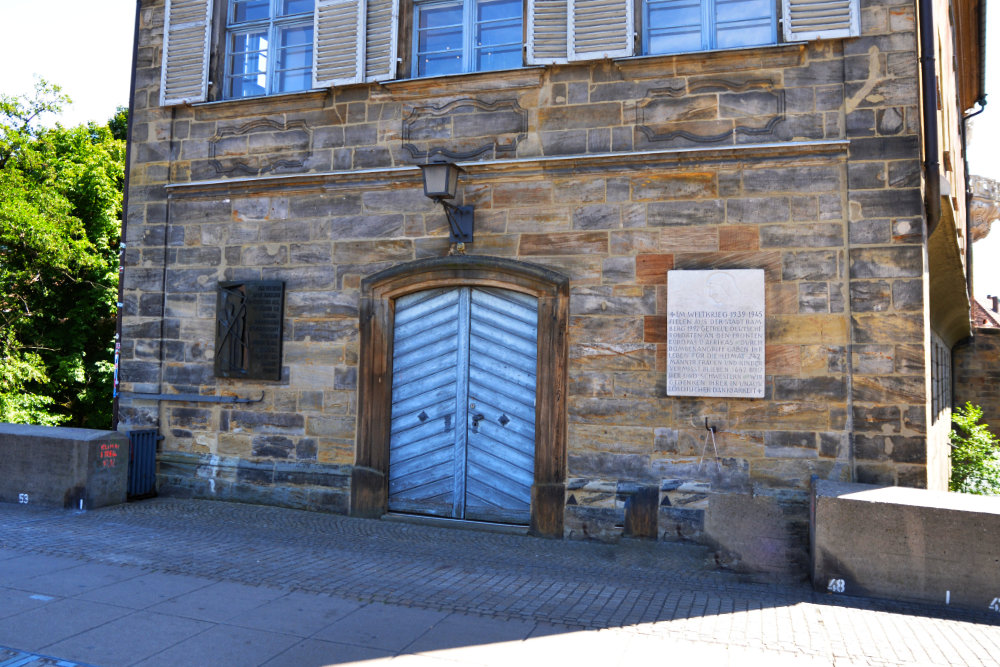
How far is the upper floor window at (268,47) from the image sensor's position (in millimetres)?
8086

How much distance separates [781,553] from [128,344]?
22.6 feet

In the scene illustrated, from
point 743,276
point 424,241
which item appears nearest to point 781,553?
point 743,276

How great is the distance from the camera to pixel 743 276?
250 inches

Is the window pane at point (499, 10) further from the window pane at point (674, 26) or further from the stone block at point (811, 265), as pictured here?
the stone block at point (811, 265)

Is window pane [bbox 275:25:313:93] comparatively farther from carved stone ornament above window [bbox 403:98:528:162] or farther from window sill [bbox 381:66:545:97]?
carved stone ornament above window [bbox 403:98:528:162]

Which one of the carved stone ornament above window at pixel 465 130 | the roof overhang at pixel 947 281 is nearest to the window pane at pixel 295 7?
the carved stone ornament above window at pixel 465 130

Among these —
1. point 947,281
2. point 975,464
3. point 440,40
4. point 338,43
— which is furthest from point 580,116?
point 975,464

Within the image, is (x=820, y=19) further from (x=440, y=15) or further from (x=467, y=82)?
(x=440, y=15)

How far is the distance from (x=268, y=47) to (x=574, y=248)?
4.08 meters

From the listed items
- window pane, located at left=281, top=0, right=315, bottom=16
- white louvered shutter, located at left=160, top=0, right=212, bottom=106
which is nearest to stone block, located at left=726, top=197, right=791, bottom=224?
window pane, located at left=281, top=0, right=315, bottom=16

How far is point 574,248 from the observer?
685 centimetres

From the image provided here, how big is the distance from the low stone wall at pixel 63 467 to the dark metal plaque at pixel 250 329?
1.31m

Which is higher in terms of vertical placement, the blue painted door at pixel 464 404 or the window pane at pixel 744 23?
the window pane at pixel 744 23

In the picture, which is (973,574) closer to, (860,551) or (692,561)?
(860,551)
